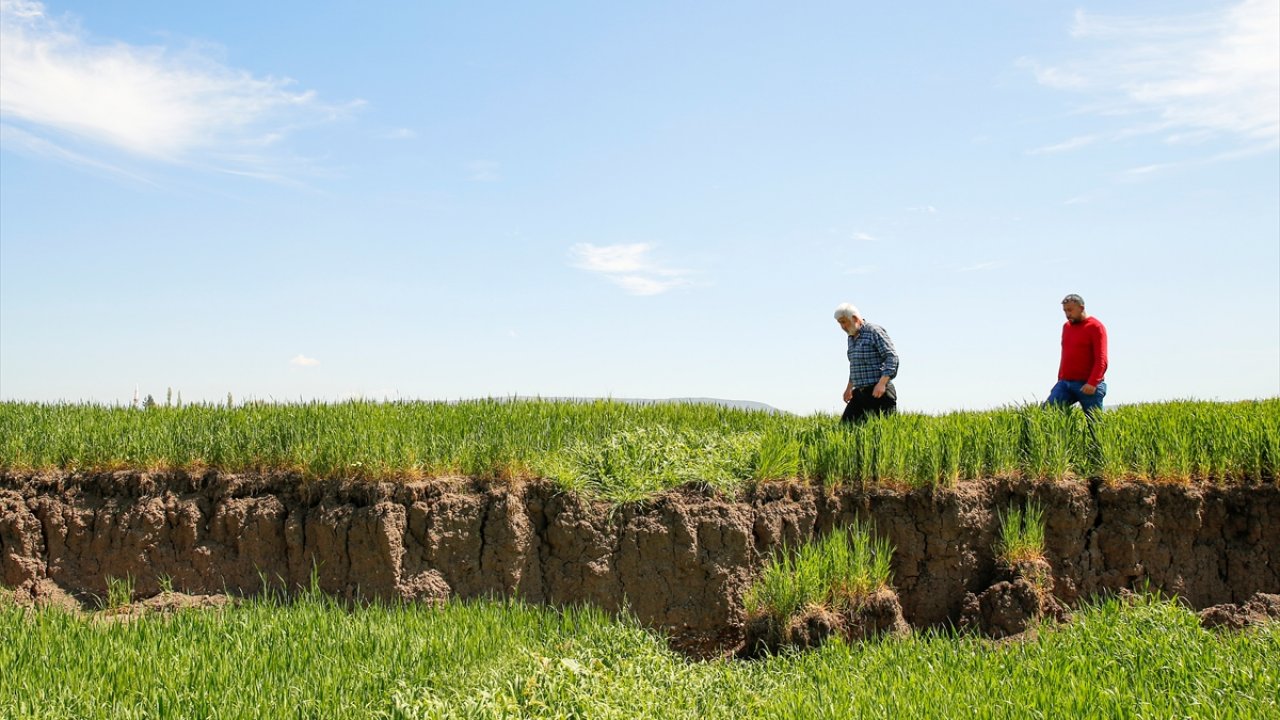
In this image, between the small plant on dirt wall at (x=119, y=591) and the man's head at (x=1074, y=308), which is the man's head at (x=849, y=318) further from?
the small plant on dirt wall at (x=119, y=591)

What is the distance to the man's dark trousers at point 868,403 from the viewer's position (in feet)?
34.3

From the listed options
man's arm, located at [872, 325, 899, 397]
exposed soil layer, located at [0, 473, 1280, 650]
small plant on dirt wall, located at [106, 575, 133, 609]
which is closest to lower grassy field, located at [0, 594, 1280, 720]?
exposed soil layer, located at [0, 473, 1280, 650]

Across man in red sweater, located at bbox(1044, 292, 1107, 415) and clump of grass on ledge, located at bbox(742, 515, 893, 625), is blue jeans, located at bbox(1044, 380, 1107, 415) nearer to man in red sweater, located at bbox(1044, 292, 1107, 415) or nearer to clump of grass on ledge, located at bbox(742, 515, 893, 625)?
man in red sweater, located at bbox(1044, 292, 1107, 415)

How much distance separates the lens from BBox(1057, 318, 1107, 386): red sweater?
1058 centimetres

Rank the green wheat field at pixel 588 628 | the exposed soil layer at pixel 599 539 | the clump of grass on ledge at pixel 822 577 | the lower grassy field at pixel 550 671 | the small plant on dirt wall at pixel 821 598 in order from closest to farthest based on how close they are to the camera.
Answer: the lower grassy field at pixel 550 671 < the green wheat field at pixel 588 628 < the small plant on dirt wall at pixel 821 598 < the clump of grass on ledge at pixel 822 577 < the exposed soil layer at pixel 599 539

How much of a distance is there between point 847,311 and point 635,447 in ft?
10.4

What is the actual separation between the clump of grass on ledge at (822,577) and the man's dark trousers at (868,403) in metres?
→ 2.47

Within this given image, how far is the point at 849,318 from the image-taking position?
34.2ft

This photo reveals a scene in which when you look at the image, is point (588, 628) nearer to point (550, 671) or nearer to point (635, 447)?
point (550, 671)

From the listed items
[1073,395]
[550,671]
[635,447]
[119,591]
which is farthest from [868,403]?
[119,591]

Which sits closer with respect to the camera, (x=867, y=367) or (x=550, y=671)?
(x=550, y=671)

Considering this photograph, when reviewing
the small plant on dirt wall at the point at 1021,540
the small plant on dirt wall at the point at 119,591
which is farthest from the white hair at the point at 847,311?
the small plant on dirt wall at the point at 119,591

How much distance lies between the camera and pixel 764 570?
786 cm

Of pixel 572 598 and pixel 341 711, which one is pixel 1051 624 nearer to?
pixel 572 598
